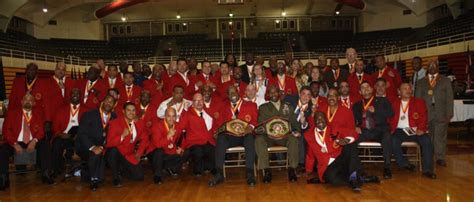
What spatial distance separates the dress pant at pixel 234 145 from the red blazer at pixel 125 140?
1.22 meters

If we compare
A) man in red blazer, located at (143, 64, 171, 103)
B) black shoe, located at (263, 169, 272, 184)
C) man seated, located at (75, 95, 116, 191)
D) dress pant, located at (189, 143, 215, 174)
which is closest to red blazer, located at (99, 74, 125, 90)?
man in red blazer, located at (143, 64, 171, 103)

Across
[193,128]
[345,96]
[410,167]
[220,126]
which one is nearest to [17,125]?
[193,128]

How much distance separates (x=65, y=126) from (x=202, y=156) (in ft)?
7.92

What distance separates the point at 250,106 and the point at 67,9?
25455 millimetres

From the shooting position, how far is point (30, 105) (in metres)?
6.55

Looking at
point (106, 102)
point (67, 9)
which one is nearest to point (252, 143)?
point (106, 102)

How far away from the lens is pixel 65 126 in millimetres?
6879

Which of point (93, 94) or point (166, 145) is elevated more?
point (93, 94)

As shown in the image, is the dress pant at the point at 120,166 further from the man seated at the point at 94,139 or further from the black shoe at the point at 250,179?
the black shoe at the point at 250,179

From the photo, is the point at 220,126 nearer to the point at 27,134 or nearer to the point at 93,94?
the point at 93,94

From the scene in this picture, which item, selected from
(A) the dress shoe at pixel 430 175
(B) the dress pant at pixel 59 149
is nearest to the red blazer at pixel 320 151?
(A) the dress shoe at pixel 430 175

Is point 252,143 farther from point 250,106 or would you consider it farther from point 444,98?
point 444,98

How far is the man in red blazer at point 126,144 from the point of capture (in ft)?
20.2

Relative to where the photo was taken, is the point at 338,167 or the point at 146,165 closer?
the point at 338,167
